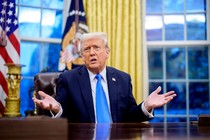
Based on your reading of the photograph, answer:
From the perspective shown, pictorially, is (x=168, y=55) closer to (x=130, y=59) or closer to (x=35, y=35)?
(x=130, y=59)

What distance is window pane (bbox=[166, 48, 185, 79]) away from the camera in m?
4.25

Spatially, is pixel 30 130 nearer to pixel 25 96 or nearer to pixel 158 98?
pixel 158 98

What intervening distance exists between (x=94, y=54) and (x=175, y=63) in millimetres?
2277

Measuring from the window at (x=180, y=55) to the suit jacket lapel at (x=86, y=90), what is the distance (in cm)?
210

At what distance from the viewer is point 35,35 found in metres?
3.98

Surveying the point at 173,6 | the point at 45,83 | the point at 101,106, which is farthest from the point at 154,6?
the point at 101,106

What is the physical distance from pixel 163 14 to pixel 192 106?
139cm

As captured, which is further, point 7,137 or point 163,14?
point 163,14

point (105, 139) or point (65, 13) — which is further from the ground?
point (65, 13)

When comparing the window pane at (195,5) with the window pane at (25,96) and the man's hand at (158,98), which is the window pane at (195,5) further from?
the man's hand at (158,98)

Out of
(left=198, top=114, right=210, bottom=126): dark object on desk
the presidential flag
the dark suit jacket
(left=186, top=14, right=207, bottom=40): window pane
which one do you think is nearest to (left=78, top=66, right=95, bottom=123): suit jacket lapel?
the dark suit jacket

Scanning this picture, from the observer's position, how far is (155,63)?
429cm

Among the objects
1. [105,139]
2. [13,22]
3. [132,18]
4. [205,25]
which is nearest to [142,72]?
[132,18]

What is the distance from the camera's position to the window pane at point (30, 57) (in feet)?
12.7
